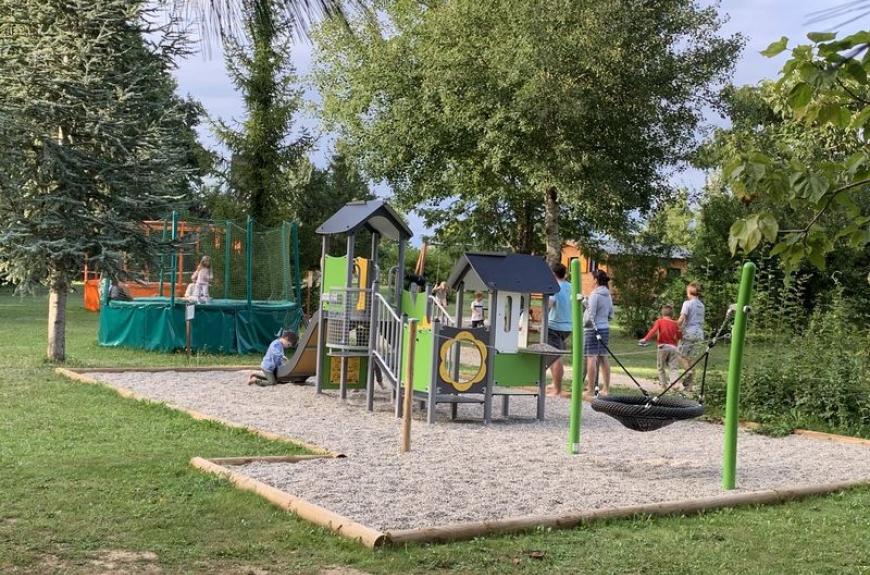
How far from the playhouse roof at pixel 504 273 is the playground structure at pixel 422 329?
12mm

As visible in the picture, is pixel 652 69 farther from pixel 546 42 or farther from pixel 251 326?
pixel 251 326

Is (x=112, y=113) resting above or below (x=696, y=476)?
above

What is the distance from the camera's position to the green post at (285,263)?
20.8 meters

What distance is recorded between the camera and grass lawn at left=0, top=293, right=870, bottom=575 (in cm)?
564

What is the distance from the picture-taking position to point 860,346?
12.7 m

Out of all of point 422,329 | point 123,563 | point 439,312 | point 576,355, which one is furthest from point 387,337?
point 123,563

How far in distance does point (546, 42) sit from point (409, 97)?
209 inches

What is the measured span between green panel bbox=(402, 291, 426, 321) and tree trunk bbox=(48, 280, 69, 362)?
628 cm

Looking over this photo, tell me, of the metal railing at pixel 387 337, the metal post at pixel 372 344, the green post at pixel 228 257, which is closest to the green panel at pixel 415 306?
the metal railing at pixel 387 337

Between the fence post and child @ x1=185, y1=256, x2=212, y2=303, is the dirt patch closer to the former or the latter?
the fence post

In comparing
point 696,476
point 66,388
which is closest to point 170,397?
point 66,388

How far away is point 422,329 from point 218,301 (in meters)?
9.68

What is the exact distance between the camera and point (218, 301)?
20.3 metres

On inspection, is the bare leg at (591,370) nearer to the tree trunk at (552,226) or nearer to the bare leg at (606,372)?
the bare leg at (606,372)
